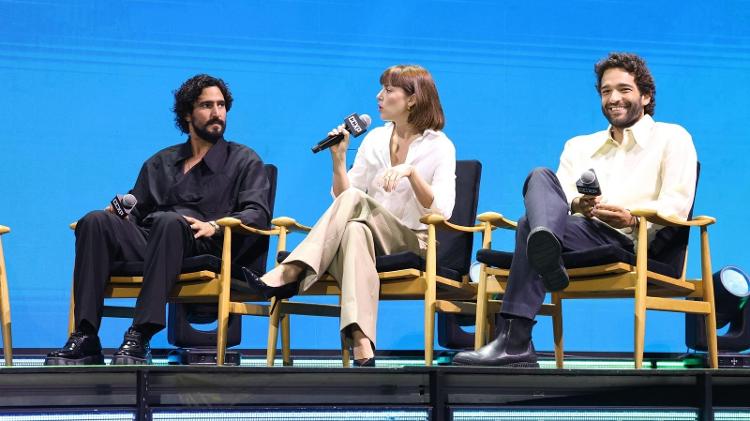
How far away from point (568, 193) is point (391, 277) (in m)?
0.69

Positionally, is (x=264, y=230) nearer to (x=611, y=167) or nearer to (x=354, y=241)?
(x=354, y=241)

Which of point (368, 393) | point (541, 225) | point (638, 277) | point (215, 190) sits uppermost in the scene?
point (215, 190)

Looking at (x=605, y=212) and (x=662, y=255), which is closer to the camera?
(x=605, y=212)

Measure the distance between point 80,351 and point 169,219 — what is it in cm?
53

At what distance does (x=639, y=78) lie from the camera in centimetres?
385

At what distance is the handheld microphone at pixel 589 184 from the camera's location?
345 centimetres

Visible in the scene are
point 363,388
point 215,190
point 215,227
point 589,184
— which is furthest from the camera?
point 215,190

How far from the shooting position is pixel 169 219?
3.74 m

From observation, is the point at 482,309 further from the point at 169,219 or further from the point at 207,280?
the point at 169,219

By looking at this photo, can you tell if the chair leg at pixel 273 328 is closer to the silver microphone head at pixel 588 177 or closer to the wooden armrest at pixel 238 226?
the wooden armrest at pixel 238 226

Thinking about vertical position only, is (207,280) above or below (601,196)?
below

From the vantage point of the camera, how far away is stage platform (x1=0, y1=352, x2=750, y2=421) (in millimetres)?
2879

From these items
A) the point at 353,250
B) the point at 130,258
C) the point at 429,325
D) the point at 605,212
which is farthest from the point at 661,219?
the point at 130,258

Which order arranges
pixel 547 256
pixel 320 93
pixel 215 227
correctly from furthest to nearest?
pixel 320 93, pixel 215 227, pixel 547 256
